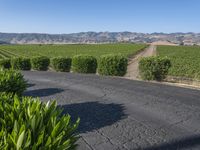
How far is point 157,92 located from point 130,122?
4921 mm

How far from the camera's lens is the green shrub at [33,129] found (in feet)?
11.0

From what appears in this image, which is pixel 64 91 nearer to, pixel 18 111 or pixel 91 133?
pixel 91 133

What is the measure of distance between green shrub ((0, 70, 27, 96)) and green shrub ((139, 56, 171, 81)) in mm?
10249

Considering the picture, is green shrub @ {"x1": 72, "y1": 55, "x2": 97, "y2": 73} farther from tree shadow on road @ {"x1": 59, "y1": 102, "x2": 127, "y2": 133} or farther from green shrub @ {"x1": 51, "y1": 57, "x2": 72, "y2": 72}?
tree shadow on road @ {"x1": 59, "y1": 102, "x2": 127, "y2": 133}

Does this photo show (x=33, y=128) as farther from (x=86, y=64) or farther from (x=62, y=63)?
(x=62, y=63)

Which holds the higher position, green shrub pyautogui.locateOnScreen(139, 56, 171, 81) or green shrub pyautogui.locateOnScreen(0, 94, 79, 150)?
green shrub pyautogui.locateOnScreen(0, 94, 79, 150)

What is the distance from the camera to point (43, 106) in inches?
178

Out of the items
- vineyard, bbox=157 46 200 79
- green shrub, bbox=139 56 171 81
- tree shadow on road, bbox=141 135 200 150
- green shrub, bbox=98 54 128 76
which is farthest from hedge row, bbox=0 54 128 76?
tree shadow on road, bbox=141 135 200 150

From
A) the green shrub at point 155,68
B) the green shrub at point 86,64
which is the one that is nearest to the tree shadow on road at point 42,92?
the green shrub at point 155,68

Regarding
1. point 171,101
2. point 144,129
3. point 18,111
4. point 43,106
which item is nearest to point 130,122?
point 144,129

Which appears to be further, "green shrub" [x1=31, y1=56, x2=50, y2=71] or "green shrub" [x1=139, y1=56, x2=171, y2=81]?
"green shrub" [x1=31, y1=56, x2=50, y2=71]

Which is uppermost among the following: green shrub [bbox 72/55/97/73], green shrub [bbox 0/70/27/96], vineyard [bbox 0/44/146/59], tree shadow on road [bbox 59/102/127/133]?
green shrub [bbox 0/70/27/96]

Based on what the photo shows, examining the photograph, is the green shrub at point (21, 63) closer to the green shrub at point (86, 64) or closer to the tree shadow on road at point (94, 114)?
the green shrub at point (86, 64)

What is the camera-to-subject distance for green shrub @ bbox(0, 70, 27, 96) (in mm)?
8570
